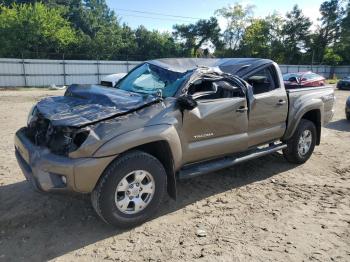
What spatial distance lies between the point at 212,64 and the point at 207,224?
2510 mm

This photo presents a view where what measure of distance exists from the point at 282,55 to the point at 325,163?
5157 centimetres

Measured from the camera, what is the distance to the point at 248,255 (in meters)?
3.35

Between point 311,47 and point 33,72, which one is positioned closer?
point 33,72

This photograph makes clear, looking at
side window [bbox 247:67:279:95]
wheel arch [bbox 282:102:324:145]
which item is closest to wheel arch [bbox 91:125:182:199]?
side window [bbox 247:67:279:95]

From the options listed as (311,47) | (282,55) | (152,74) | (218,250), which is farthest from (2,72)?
(311,47)

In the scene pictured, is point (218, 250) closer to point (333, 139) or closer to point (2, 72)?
point (333, 139)

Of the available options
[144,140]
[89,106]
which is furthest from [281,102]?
[89,106]

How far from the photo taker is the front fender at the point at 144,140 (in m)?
3.38

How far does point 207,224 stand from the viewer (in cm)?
395

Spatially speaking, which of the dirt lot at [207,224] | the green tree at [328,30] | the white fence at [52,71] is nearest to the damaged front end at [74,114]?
the dirt lot at [207,224]

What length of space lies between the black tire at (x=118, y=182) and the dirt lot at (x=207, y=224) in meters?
0.16

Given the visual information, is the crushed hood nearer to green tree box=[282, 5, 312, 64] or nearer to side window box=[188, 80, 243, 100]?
side window box=[188, 80, 243, 100]

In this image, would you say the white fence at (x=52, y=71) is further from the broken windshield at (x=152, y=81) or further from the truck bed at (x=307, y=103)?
the truck bed at (x=307, y=103)

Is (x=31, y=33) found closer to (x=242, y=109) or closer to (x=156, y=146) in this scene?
(x=242, y=109)
